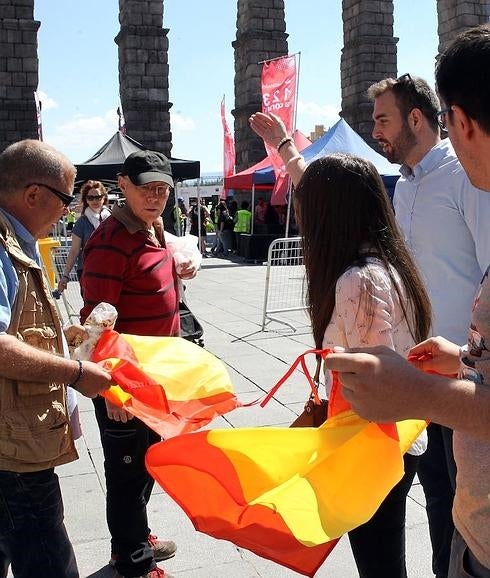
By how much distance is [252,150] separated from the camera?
1024 inches

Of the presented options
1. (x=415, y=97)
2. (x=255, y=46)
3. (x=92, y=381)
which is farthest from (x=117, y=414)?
(x=255, y=46)

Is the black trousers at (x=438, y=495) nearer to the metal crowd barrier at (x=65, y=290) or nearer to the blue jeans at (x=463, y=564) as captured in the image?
the blue jeans at (x=463, y=564)

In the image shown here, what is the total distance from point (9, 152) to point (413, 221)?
1.81 m

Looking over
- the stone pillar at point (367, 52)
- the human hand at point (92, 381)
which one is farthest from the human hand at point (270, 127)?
the stone pillar at point (367, 52)

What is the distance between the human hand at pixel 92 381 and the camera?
2482 mm

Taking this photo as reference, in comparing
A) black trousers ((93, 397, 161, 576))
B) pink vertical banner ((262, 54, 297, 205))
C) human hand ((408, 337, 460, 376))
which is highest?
pink vertical banner ((262, 54, 297, 205))

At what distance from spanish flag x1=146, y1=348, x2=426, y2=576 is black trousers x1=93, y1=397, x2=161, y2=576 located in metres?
1.24

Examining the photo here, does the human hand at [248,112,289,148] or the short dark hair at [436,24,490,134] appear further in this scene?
the human hand at [248,112,289,148]

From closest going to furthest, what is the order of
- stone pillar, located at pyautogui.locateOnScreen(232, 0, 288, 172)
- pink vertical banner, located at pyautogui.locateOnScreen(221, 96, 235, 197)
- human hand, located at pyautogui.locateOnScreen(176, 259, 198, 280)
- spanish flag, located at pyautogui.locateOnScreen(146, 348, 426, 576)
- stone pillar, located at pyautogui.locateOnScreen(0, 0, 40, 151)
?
1. spanish flag, located at pyautogui.locateOnScreen(146, 348, 426, 576)
2. human hand, located at pyautogui.locateOnScreen(176, 259, 198, 280)
3. stone pillar, located at pyautogui.locateOnScreen(0, 0, 40, 151)
4. pink vertical banner, located at pyautogui.locateOnScreen(221, 96, 235, 197)
5. stone pillar, located at pyautogui.locateOnScreen(232, 0, 288, 172)

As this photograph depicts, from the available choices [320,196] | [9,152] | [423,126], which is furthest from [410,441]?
[423,126]

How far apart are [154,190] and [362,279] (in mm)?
1459

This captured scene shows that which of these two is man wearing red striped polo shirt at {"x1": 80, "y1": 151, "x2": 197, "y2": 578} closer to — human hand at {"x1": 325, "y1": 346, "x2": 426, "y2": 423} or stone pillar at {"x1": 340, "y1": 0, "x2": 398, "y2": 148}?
human hand at {"x1": 325, "y1": 346, "x2": 426, "y2": 423}

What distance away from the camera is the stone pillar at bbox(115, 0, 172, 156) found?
2397cm

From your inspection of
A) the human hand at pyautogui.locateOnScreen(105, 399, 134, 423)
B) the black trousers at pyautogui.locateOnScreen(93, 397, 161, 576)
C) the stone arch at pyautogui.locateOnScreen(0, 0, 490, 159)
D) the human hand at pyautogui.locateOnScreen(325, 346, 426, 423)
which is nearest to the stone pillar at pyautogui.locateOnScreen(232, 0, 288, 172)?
the stone arch at pyautogui.locateOnScreen(0, 0, 490, 159)
